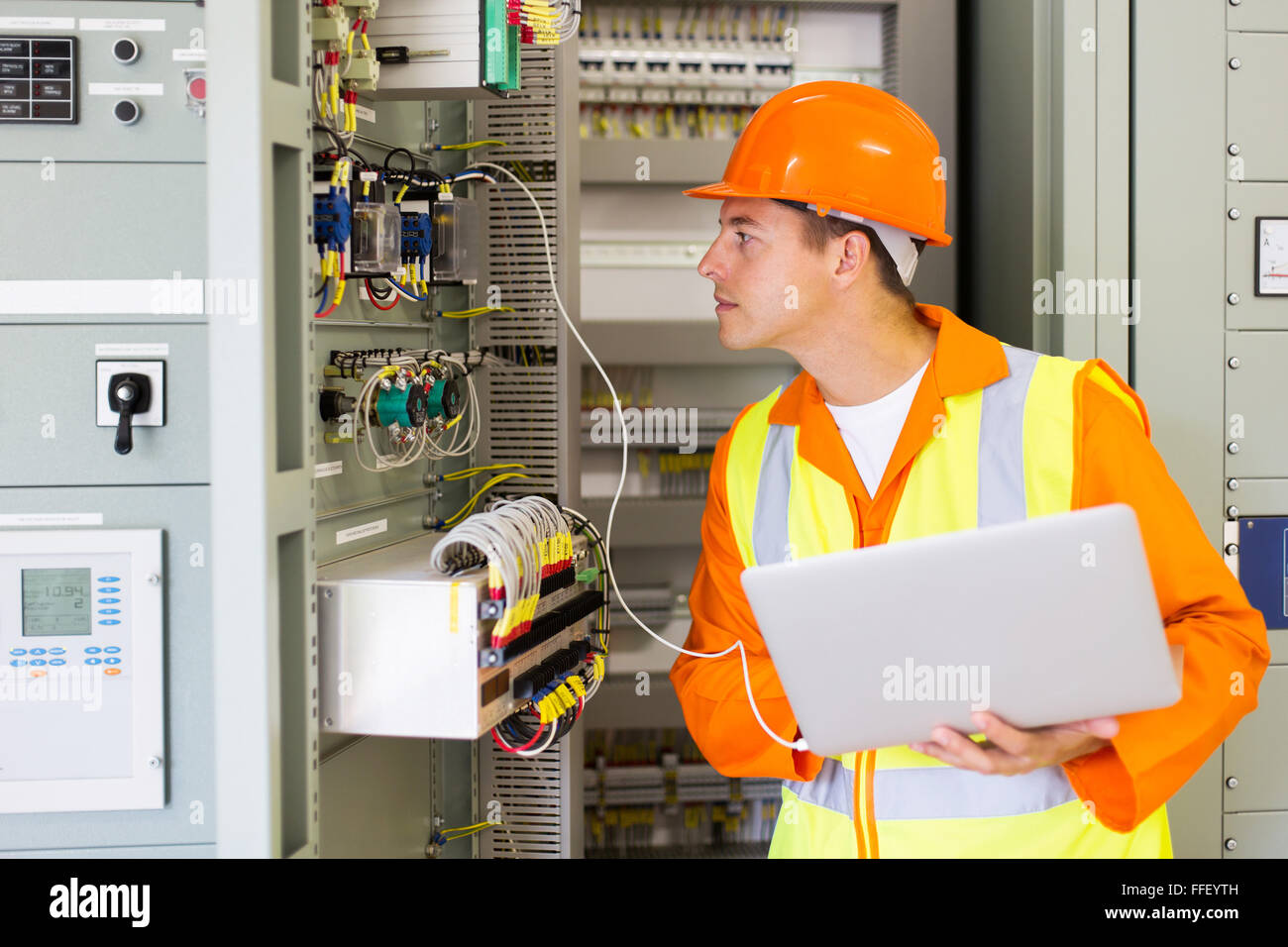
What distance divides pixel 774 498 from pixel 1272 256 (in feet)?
4.29

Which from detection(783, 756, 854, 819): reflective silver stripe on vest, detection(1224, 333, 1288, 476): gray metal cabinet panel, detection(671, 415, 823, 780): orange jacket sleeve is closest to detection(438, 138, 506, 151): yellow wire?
detection(671, 415, 823, 780): orange jacket sleeve

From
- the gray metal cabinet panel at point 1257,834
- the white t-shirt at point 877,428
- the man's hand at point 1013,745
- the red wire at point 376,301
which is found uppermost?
the red wire at point 376,301

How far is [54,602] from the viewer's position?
1767mm

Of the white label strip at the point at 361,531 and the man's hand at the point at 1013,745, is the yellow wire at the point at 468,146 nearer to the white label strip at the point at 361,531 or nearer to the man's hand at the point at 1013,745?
the white label strip at the point at 361,531

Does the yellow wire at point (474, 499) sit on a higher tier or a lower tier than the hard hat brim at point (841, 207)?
lower

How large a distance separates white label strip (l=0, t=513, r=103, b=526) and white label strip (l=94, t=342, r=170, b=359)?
0.28 meters

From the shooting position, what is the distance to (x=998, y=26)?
2.70m

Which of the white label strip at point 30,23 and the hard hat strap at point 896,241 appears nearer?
the white label strip at point 30,23

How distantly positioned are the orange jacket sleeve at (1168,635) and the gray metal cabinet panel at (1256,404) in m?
0.73

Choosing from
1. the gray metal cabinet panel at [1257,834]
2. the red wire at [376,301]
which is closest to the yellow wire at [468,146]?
the red wire at [376,301]

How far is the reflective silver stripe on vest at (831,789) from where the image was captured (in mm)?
1801

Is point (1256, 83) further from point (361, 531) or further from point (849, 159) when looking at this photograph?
point (361, 531)

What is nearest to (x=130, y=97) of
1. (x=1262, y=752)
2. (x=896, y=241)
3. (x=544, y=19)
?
(x=544, y=19)
